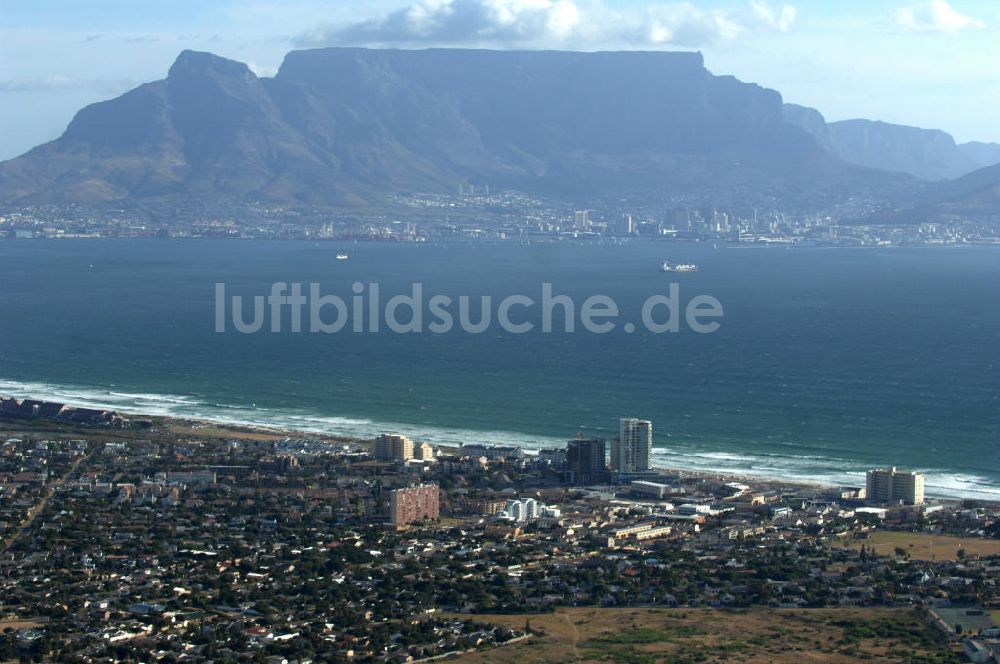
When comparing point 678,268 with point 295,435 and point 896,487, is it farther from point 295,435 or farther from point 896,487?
point 896,487

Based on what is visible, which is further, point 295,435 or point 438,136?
point 438,136

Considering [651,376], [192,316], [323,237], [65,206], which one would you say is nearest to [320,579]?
[651,376]

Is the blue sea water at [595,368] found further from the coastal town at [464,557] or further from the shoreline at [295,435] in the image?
the coastal town at [464,557]

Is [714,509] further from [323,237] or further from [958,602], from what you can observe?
[323,237]

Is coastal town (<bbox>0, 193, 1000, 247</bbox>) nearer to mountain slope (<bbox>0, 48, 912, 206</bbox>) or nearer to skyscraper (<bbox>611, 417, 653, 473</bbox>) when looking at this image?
mountain slope (<bbox>0, 48, 912, 206</bbox>)

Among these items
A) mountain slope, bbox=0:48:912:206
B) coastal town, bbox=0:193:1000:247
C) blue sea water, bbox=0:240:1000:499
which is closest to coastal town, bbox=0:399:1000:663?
blue sea water, bbox=0:240:1000:499

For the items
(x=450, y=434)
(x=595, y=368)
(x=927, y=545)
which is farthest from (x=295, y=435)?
(x=927, y=545)
